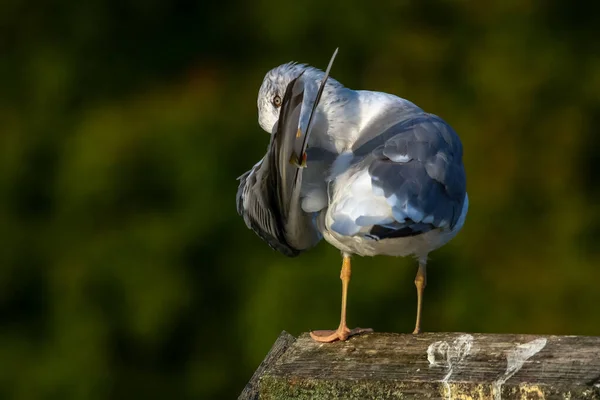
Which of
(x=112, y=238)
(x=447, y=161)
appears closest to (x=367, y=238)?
(x=447, y=161)

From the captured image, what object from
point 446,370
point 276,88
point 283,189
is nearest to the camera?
point 446,370

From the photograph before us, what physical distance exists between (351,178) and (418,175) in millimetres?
174

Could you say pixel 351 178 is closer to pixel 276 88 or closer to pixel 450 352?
pixel 276 88

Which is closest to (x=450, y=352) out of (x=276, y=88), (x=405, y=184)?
(x=405, y=184)

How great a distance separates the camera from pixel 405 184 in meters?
2.82

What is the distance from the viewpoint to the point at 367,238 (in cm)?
275

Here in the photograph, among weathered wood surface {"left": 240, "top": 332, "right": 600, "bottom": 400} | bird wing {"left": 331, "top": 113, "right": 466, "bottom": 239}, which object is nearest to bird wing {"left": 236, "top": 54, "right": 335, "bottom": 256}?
bird wing {"left": 331, "top": 113, "right": 466, "bottom": 239}

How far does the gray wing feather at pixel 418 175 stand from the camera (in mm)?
2773

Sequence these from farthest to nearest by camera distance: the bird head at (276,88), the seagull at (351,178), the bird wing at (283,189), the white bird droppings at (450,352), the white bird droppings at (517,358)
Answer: the bird head at (276,88), the seagull at (351,178), the bird wing at (283,189), the white bird droppings at (450,352), the white bird droppings at (517,358)

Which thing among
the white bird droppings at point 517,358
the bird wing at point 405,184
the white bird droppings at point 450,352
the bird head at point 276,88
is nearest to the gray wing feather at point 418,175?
the bird wing at point 405,184

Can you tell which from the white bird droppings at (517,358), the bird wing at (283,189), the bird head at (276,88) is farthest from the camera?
the bird head at (276,88)

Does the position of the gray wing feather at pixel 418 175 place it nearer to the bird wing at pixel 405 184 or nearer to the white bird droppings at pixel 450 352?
the bird wing at pixel 405 184

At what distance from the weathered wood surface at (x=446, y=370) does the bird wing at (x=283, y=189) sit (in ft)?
1.66

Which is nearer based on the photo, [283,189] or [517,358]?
[517,358]
